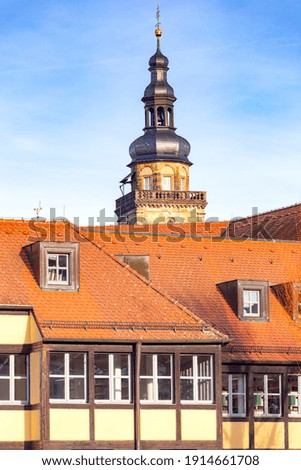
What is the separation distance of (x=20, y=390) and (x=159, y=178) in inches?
3948

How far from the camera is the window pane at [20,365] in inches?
2178

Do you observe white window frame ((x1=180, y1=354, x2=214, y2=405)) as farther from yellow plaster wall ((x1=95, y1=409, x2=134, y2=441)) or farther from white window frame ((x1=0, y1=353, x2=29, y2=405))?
white window frame ((x1=0, y1=353, x2=29, y2=405))

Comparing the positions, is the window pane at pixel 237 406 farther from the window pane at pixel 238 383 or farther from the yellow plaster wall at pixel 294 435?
the yellow plaster wall at pixel 294 435

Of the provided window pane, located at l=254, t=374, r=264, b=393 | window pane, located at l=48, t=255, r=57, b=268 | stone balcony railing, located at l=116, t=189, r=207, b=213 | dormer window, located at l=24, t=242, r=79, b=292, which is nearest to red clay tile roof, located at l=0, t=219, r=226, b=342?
dormer window, located at l=24, t=242, r=79, b=292

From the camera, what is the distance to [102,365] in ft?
183

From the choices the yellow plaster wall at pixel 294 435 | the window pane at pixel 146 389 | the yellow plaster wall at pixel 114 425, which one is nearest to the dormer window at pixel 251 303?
the yellow plaster wall at pixel 294 435

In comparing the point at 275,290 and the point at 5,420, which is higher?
the point at 275,290

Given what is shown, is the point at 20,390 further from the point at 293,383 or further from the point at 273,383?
the point at 293,383

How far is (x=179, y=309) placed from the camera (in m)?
57.6

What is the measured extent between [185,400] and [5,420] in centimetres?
564

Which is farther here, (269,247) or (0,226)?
(269,247)
